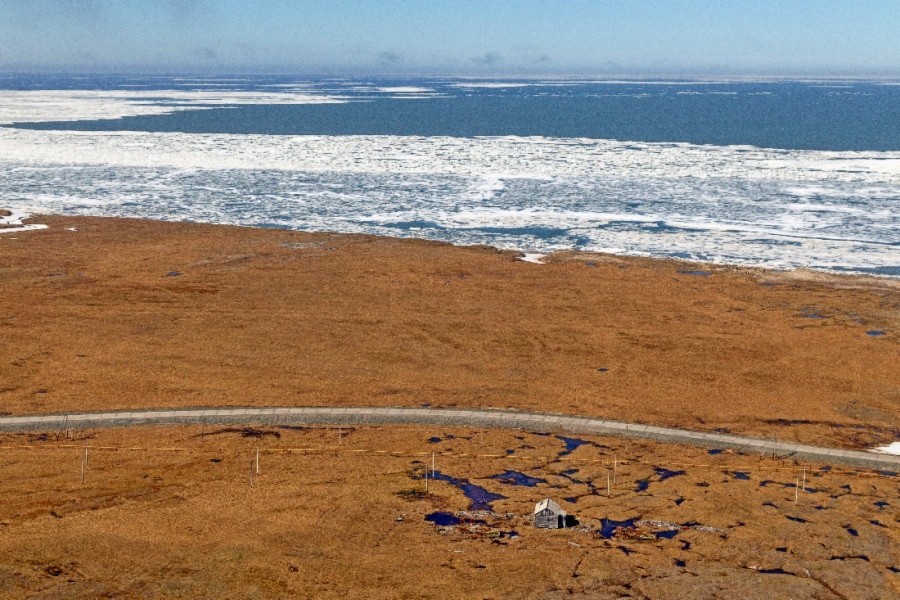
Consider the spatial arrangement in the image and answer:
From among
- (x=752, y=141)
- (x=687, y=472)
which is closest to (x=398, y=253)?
(x=687, y=472)

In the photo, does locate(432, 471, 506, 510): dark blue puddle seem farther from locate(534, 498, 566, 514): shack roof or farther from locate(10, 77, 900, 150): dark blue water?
locate(10, 77, 900, 150): dark blue water

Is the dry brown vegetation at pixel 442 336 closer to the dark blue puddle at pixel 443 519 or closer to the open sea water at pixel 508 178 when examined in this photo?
the open sea water at pixel 508 178

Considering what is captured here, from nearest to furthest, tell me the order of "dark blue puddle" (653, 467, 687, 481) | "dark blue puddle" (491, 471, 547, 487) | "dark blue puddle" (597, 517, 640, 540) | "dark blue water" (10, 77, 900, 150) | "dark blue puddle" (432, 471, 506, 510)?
1. "dark blue puddle" (597, 517, 640, 540)
2. "dark blue puddle" (432, 471, 506, 510)
3. "dark blue puddle" (491, 471, 547, 487)
4. "dark blue puddle" (653, 467, 687, 481)
5. "dark blue water" (10, 77, 900, 150)

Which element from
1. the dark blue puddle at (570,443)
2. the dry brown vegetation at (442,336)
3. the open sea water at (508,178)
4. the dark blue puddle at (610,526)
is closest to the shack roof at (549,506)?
the dark blue puddle at (610,526)

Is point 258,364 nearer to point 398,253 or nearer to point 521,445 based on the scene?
point 521,445

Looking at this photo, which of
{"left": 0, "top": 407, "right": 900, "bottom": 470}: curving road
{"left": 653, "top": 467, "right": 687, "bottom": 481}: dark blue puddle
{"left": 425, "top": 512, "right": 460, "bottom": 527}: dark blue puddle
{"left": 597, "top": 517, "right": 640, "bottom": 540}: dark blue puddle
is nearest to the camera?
{"left": 597, "top": 517, "right": 640, "bottom": 540}: dark blue puddle

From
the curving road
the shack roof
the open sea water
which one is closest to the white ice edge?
the open sea water

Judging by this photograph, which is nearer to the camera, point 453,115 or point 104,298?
point 104,298
